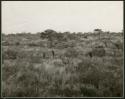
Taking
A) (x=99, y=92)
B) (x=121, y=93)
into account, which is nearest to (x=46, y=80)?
(x=99, y=92)

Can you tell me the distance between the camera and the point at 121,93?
482cm

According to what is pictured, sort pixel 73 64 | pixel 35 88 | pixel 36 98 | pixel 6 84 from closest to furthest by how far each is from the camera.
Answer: pixel 36 98 → pixel 35 88 → pixel 6 84 → pixel 73 64

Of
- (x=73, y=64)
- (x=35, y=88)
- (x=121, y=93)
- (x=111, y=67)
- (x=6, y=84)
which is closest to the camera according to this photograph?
→ (x=121, y=93)

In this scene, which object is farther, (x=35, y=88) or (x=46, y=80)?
(x=46, y=80)

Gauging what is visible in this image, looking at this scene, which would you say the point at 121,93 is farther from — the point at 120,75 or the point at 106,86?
the point at 120,75

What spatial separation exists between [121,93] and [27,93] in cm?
213

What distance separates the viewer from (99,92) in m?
4.89

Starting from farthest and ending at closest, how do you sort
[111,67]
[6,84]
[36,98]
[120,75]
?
[111,67] → [120,75] → [6,84] → [36,98]

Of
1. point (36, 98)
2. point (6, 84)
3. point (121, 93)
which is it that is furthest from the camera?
point (6, 84)

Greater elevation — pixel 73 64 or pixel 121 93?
pixel 73 64

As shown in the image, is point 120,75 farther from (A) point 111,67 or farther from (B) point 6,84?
(B) point 6,84

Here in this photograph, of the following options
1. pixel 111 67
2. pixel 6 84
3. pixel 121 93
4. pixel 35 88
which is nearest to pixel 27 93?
pixel 35 88

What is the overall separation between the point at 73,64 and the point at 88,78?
1.69 m

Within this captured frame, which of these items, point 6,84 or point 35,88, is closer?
point 35,88
